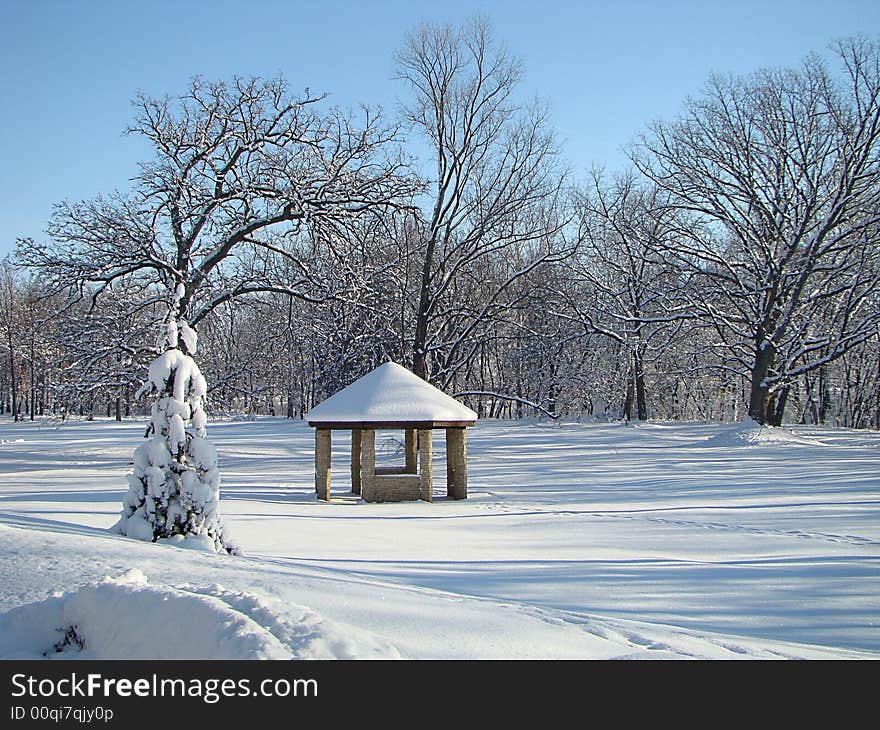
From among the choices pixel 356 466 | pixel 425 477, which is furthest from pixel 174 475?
pixel 356 466

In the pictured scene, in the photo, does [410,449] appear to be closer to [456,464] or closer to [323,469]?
[456,464]

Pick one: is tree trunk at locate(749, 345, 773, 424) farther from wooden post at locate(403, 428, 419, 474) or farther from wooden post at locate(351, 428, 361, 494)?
wooden post at locate(351, 428, 361, 494)

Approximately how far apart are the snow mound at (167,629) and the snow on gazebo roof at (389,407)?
9.54 metres

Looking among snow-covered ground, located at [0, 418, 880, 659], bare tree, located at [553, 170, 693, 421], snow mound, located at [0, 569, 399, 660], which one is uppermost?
bare tree, located at [553, 170, 693, 421]

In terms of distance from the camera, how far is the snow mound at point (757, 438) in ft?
71.9

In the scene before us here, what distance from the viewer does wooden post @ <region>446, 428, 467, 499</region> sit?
14.5 meters

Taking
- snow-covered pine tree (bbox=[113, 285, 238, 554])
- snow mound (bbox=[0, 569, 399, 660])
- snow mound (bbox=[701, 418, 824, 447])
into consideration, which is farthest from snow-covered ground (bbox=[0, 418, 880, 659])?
snow mound (bbox=[701, 418, 824, 447])

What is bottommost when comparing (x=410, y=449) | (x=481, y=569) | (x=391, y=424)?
(x=481, y=569)

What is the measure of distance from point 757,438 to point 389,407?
12.9 m

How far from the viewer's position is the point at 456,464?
1459cm

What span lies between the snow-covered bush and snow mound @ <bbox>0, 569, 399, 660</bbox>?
10.9 feet

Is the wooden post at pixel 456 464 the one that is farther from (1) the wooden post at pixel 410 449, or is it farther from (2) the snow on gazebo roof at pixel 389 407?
(1) the wooden post at pixel 410 449
